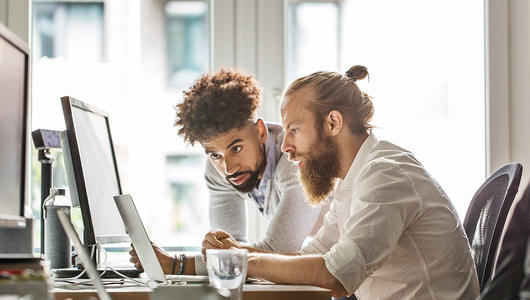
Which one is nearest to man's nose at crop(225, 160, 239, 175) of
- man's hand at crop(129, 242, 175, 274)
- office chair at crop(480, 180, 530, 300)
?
man's hand at crop(129, 242, 175, 274)

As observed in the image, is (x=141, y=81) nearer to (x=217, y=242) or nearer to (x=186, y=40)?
(x=186, y=40)

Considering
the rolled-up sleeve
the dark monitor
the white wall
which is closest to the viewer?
the dark monitor

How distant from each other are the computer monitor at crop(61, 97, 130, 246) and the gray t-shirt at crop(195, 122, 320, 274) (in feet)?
1.03

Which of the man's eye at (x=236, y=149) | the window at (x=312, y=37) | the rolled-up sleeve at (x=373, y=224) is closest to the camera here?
the rolled-up sleeve at (x=373, y=224)

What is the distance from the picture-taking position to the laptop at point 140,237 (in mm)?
1517

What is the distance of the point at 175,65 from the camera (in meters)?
2.79

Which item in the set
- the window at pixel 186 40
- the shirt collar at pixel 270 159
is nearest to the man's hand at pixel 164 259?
the shirt collar at pixel 270 159

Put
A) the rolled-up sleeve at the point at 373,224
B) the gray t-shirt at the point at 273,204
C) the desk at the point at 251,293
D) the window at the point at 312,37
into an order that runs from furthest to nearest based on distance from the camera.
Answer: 1. the window at the point at 312,37
2. the gray t-shirt at the point at 273,204
3. the rolled-up sleeve at the point at 373,224
4. the desk at the point at 251,293

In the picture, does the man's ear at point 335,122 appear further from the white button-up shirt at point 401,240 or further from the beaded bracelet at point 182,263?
the beaded bracelet at point 182,263

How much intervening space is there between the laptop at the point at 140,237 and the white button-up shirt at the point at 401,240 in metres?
0.34

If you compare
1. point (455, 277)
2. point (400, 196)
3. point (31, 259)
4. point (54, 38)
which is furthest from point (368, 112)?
point (54, 38)

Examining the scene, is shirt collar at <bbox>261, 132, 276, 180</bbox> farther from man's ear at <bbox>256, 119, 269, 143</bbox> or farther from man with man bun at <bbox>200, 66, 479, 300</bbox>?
man with man bun at <bbox>200, 66, 479, 300</bbox>

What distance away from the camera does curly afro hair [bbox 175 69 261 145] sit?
2.19m

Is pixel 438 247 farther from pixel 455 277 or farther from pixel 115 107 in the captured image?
pixel 115 107
